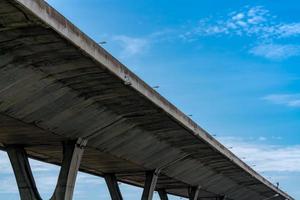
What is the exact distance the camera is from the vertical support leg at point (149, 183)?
145 feet

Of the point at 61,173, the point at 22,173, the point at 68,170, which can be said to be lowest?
the point at 22,173

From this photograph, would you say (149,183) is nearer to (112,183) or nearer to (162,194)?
(112,183)

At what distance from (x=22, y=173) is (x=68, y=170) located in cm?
254

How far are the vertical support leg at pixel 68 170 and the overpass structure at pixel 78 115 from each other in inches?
2.2

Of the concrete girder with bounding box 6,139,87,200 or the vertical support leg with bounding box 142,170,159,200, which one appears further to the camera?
the vertical support leg with bounding box 142,170,159,200

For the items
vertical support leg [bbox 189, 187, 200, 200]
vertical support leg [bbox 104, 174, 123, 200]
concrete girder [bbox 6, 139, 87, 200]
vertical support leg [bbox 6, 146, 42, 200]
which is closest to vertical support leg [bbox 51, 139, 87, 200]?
concrete girder [bbox 6, 139, 87, 200]

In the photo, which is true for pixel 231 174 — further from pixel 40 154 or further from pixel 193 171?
pixel 40 154

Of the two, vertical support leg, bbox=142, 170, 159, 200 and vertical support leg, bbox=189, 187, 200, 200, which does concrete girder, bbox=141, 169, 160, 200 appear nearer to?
vertical support leg, bbox=142, 170, 159, 200

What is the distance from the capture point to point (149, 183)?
4497cm

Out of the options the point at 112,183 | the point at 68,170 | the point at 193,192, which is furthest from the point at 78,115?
the point at 193,192

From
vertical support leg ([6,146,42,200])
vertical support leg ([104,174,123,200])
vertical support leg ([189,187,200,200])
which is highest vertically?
vertical support leg ([189,187,200,200])

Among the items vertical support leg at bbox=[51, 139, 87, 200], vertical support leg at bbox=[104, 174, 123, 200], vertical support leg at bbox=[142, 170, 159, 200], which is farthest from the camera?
vertical support leg at bbox=[104, 174, 123, 200]

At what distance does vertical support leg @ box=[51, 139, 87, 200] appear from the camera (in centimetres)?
3044

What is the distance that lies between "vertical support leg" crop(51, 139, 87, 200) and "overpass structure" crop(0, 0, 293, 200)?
56mm
